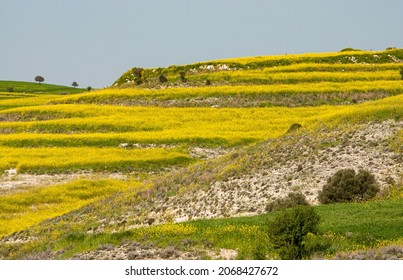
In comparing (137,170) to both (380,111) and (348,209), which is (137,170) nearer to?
(380,111)

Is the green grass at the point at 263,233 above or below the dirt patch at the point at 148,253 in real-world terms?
above

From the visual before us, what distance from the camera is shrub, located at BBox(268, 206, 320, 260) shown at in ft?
82.0

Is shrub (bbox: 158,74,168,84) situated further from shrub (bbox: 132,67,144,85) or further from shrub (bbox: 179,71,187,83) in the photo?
shrub (bbox: 132,67,144,85)

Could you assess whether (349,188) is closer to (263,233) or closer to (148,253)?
(263,233)

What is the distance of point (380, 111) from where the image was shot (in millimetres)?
46750

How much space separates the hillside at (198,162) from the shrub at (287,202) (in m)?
0.72

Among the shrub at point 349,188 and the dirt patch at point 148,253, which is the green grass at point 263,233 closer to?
the dirt patch at point 148,253

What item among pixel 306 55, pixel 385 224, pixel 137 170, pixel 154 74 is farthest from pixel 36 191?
pixel 306 55

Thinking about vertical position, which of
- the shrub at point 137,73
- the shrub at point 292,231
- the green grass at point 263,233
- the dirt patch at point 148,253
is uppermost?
the shrub at point 137,73

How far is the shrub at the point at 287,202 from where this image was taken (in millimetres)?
34562

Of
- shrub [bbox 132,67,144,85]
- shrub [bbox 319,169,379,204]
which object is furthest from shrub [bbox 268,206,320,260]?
shrub [bbox 132,67,144,85]

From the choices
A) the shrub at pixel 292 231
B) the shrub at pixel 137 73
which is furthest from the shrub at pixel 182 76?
the shrub at pixel 292 231

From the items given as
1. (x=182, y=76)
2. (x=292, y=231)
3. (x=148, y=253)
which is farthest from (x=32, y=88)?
(x=292, y=231)

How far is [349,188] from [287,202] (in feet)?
11.7
